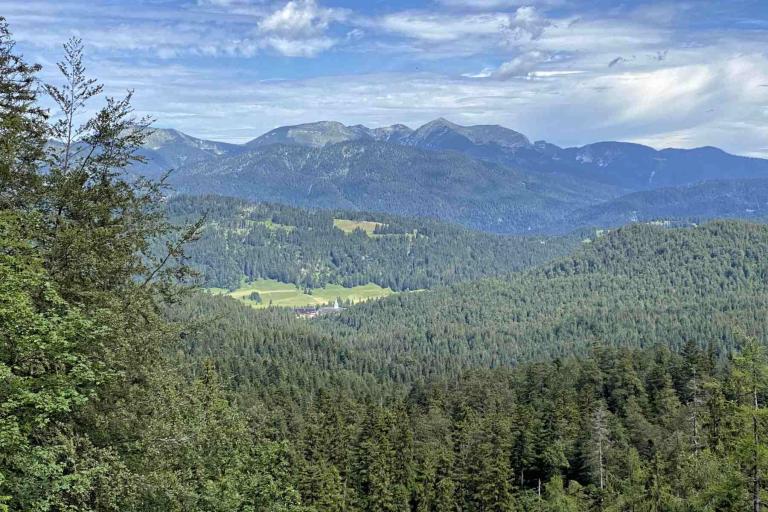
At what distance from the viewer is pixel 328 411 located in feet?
305

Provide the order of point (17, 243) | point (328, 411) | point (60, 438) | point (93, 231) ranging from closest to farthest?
point (60, 438) → point (17, 243) → point (93, 231) → point (328, 411)

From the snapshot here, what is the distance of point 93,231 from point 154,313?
→ 15.4 feet

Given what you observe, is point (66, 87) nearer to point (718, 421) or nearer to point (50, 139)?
point (50, 139)

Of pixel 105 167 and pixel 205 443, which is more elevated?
pixel 105 167

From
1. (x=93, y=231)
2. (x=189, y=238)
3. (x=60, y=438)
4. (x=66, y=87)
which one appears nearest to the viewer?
(x=60, y=438)

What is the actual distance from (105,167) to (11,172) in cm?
397

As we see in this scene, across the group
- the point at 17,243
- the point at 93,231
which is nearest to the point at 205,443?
the point at 93,231

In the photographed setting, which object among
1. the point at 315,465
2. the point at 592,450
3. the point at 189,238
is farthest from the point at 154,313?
the point at 592,450

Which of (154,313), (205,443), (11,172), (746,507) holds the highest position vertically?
(11,172)

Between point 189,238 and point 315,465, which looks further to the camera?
point 315,465

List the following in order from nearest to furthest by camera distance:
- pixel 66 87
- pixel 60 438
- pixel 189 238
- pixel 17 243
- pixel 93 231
→ pixel 60 438, pixel 17 243, pixel 93 231, pixel 66 87, pixel 189 238

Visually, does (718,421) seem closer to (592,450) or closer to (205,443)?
(592,450)

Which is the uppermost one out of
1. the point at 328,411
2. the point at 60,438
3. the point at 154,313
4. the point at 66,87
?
the point at 66,87

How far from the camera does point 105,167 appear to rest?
97.3 feet
